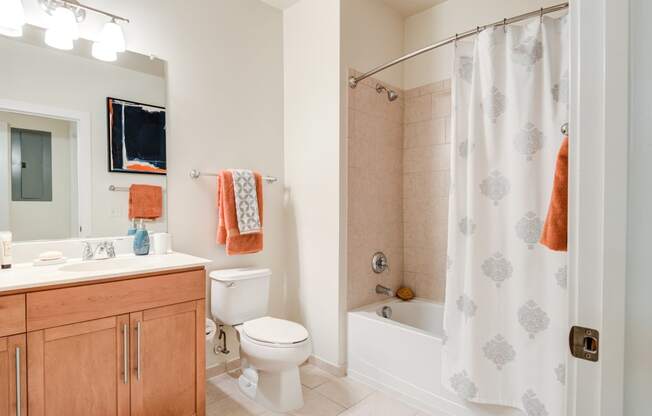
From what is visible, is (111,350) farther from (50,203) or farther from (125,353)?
(50,203)

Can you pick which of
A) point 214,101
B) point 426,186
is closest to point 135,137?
point 214,101

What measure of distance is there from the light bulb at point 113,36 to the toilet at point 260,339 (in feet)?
4.55

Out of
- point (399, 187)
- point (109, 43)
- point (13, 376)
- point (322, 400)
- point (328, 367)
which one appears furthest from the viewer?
point (399, 187)

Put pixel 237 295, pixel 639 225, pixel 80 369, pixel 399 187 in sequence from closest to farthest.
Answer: pixel 639 225, pixel 80 369, pixel 237 295, pixel 399 187

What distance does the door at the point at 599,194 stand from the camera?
2.14 feet

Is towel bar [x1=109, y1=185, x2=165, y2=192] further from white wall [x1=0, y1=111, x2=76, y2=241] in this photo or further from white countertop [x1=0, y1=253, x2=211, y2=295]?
white countertop [x1=0, y1=253, x2=211, y2=295]

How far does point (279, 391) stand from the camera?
1988 mm

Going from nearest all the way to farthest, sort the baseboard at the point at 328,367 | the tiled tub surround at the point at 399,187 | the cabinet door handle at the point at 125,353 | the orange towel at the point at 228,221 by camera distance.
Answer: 1. the cabinet door handle at the point at 125,353
2. the orange towel at the point at 228,221
3. the baseboard at the point at 328,367
4. the tiled tub surround at the point at 399,187

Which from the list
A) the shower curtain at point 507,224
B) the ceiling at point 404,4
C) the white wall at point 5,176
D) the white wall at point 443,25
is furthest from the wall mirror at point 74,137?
the white wall at point 443,25

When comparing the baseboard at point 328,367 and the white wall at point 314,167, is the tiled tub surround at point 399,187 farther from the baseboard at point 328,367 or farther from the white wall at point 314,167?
the baseboard at point 328,367

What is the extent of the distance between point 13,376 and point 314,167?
1867mm

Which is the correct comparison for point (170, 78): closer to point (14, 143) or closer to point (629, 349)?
point (14, 143)

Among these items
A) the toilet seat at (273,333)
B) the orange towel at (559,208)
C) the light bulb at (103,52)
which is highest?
the light bulb at (103,52)

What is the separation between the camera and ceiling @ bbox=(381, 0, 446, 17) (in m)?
2.68
